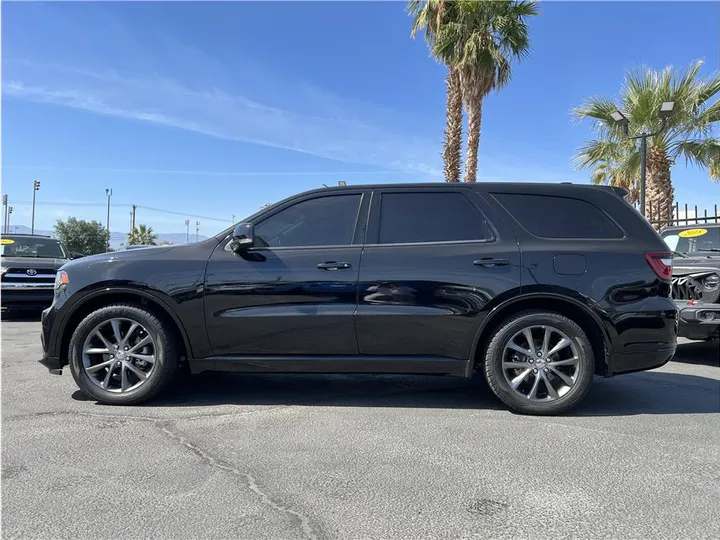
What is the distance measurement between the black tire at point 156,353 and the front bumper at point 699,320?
5.47 m

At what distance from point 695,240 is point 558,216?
15.7 feet

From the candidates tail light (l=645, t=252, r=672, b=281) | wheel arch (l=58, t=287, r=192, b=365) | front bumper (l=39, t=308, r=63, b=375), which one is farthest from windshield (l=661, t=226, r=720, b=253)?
front bumper (l=39, t=308, r=63, b=375)

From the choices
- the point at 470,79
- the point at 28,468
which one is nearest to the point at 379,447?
the point at 28,468

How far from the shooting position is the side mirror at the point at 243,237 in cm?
410

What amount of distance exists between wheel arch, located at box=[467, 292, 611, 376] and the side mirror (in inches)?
75.5

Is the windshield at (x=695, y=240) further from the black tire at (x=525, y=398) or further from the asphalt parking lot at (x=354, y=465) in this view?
the black tire at (x=525, y=398)

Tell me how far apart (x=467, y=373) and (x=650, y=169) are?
13.5m

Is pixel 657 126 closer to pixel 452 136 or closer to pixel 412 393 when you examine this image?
pixel 452 136

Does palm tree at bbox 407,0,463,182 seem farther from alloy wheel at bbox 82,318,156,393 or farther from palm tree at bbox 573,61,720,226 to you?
alloy wheel at bbox 82,318,156,393

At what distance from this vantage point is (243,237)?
412cm

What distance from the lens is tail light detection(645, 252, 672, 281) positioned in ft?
13.3

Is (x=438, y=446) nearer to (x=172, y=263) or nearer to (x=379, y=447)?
(x=379, y=447)

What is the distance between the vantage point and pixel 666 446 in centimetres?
351

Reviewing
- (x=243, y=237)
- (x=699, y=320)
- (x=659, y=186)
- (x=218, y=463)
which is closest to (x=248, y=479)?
(x=218, y=463)
